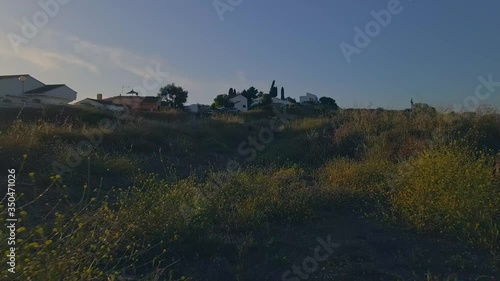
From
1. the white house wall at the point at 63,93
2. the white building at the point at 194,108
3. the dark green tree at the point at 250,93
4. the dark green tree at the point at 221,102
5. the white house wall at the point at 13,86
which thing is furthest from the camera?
the dark green tree at the point at 250,93

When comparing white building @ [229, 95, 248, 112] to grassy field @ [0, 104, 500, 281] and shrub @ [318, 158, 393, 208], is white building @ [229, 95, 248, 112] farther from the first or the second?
shrub @ [318, 158, 393, 208]

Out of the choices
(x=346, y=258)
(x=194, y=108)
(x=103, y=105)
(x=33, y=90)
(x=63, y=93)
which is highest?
(x=33, y=90)

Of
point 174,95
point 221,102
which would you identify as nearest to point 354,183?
point 174,95

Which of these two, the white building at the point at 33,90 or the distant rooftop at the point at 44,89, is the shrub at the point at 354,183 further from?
the distant rooftop at the point at 44,89

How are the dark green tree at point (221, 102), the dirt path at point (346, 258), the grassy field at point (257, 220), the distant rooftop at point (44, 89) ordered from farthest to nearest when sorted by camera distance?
the dark green tree at point (221, 102)
the distant rooftop at point (44, 89)
the dirt path at point (346, 258)
the grassy field at point (257, 220)

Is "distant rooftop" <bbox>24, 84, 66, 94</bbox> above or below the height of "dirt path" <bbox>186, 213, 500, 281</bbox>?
above

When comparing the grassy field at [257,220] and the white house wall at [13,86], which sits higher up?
the white house wall at [13,86]

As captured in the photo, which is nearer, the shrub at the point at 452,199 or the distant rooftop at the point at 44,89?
the shrub at the point at 452,199

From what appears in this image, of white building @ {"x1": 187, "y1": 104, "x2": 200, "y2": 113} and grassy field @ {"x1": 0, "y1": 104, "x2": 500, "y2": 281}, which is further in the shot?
white building @ {"x1": 187, "y1": 104, "x2": 200, "y2": 113}

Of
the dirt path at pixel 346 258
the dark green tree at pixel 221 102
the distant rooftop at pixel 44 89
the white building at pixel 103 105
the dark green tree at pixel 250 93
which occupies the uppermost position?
the dark green tree at pixel 250 93

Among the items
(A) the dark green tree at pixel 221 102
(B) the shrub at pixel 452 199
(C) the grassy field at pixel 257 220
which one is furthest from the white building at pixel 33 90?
(B) the shrub at pixel 452 199

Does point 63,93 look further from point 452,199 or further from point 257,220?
point 452,199

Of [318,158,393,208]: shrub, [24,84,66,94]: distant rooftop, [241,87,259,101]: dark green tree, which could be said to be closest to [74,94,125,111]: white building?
[24,84,66,94]: distant rooftop

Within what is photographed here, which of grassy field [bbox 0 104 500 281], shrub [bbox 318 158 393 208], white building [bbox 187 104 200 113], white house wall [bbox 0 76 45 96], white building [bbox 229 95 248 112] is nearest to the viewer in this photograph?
grassy field [bbox 0 104 500 281]
